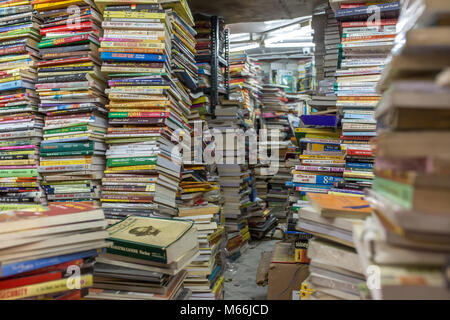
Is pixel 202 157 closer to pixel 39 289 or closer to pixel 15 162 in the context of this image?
pixel 15 162

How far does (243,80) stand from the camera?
5.60 meters

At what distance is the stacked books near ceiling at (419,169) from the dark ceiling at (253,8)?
3.15 meters

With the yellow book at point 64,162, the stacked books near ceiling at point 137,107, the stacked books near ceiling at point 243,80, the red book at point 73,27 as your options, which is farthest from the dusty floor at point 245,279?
the red book at point 73,27

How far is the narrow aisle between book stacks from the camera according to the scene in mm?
872

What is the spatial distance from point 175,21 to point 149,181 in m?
1.32

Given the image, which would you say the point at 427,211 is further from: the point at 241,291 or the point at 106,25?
the point at 241,291

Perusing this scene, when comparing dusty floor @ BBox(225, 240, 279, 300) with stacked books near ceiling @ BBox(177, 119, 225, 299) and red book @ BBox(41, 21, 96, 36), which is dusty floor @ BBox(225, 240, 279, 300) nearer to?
stacked books near ceiling @ BBox(177, 119, 225, 299)

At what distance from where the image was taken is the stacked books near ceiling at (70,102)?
112 inches

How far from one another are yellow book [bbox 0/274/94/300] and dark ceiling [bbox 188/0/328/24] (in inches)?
124

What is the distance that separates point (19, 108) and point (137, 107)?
40.9 inches

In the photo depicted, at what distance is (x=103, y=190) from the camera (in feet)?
9.32

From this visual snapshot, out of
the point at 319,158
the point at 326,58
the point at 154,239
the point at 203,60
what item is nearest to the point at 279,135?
the point at 326,58

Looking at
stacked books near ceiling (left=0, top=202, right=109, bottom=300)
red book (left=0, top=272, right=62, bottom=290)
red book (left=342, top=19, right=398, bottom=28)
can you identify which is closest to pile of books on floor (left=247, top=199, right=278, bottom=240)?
red book (left=342, top=19, right=398, bottom=28)
